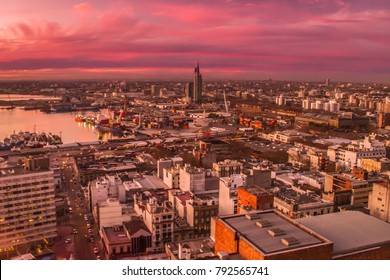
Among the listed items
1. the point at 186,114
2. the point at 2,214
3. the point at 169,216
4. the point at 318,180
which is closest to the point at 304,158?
the point at 318,180

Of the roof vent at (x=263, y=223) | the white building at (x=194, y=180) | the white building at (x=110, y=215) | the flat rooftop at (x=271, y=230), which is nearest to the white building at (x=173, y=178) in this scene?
the white building at (x=194, y=180)

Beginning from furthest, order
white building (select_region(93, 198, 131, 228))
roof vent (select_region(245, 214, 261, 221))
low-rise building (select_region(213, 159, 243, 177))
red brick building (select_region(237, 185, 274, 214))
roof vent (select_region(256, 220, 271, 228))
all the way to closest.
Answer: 1. low-rise building (select_region(213, 159, 243, 177))
2. white building (select_region(93, 198, 131, 228))
3. red brick building (select_region(237, 185, 274, 214))
4. roof vent (select_region(245, 214, 261, 221))
5. roof vent (select_region(256, 220, 271, 228))

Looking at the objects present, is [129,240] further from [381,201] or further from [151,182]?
[381,201]

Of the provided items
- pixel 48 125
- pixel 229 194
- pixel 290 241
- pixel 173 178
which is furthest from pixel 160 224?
pixel 48 125

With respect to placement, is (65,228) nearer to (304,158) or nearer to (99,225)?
(99,225)

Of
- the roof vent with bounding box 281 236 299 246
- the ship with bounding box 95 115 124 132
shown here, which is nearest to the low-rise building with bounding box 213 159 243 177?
the roof vent with bounding box 281 236 299 246

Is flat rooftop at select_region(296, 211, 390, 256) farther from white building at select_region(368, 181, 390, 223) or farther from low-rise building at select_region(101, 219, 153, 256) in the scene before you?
low-rise building at select_region(101, 219, 153, 256)

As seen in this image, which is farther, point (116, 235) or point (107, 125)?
point (107, 125)
